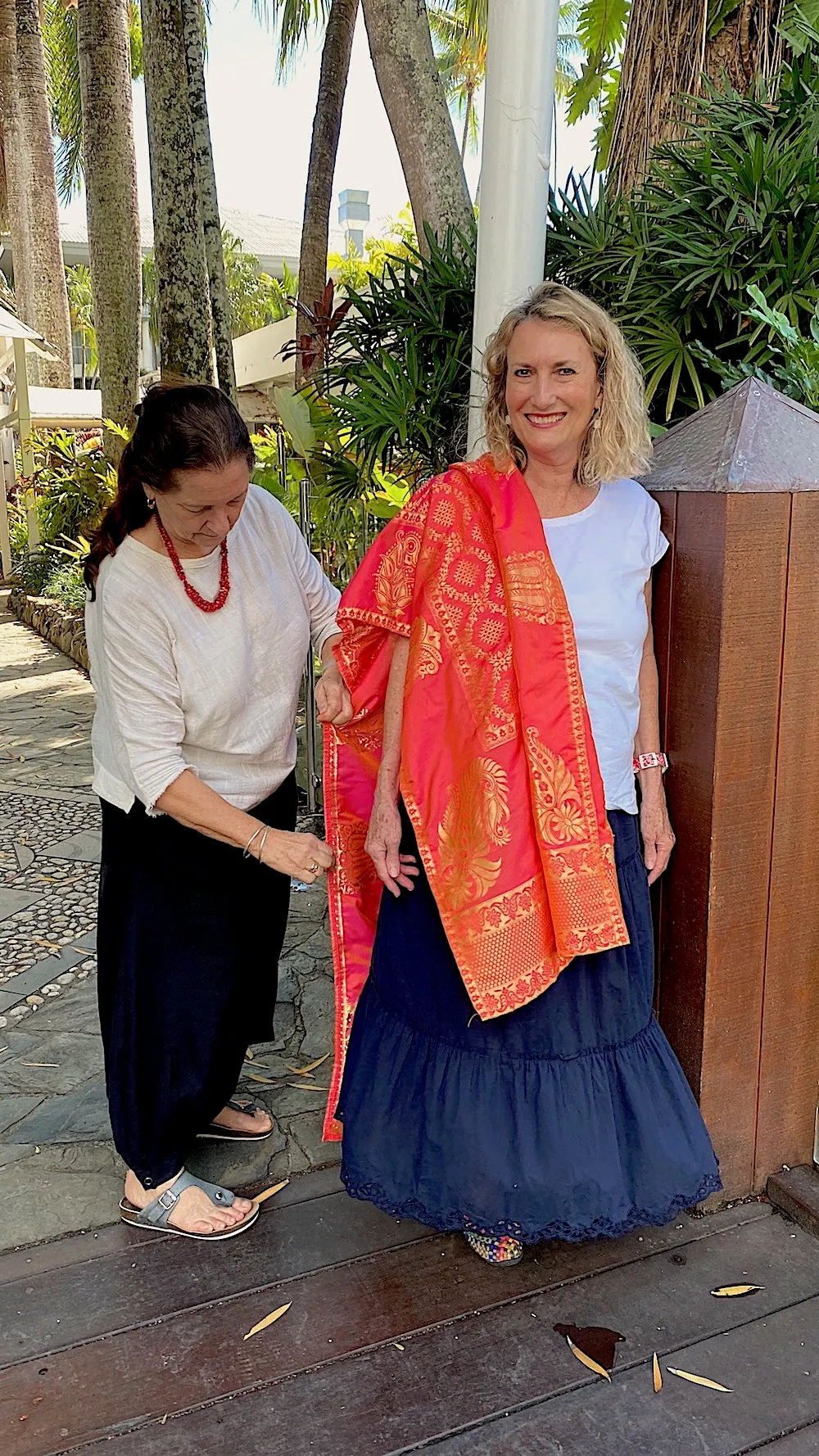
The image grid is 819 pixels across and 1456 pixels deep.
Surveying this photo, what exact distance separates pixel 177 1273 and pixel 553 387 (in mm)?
1790

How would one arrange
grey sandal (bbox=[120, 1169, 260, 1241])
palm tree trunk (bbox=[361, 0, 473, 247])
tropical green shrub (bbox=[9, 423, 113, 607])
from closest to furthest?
grey sandal (bbox=[120, 1169, 260, 1241]), palm tree trunk (bbox=[361, 0, 473, 247]), tropical green shrub (bbox=[9, 423, 113, 607])

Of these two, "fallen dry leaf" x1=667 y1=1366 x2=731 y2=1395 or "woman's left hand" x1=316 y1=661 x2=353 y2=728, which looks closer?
"fallen dry leaf" x1=667 y1=1366 x2=731 y2=1395

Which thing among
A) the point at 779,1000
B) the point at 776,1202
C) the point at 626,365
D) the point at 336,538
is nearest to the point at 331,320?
the point at 336,538

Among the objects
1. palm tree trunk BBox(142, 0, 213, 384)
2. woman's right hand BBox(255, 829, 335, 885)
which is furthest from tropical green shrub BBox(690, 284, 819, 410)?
palm tree trunk BBox(142, 0, 213, 384)

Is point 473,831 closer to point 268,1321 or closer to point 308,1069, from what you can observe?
point 268,1321

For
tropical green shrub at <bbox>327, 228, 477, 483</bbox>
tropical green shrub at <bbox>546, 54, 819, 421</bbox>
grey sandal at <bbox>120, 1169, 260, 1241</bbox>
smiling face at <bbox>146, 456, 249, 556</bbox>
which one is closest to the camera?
smiling face at <bbox>146, 456, 249, 556</bbox>

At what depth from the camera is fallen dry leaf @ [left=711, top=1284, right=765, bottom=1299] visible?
212cm

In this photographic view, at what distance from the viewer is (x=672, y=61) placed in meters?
4.08

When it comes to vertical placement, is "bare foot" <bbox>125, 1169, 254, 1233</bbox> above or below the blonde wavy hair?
below

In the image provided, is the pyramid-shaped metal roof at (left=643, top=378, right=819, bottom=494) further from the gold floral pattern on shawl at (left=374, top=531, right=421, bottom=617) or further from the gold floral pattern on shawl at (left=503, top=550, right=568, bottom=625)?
the gold floral pattern on shawl at (left=374, top=531, right=421, bottom=617)

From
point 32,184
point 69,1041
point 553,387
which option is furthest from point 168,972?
point 32,184

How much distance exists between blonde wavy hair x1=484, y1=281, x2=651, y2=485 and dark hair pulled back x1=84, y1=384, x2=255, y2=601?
48 centimetres

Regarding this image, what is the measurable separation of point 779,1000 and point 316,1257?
1.04m

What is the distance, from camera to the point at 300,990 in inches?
138
